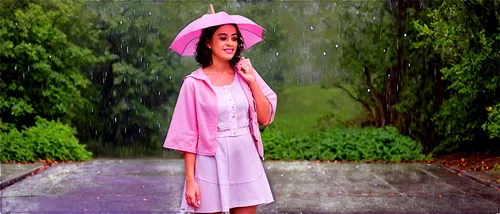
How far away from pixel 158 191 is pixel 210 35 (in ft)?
23.5

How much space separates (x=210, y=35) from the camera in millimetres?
5078

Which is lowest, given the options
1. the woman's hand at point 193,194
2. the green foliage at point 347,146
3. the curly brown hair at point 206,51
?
the green foliage at point 347,146

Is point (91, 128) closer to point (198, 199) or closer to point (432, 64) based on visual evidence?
point (432, 64)

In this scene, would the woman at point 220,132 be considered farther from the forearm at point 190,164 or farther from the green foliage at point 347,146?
the green foliage at point 347,146

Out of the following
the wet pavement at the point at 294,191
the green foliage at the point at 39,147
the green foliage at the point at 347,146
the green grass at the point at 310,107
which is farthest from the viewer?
the green grass at the point at 310,107

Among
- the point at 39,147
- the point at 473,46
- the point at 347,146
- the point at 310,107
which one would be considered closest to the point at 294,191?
the point at 473,46

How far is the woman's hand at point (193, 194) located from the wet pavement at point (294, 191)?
5.06 m

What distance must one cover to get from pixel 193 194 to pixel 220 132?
394 mm

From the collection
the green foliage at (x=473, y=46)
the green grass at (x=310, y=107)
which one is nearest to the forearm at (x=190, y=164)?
the green foliage at (x=473, y=46)

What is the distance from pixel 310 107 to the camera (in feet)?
95.8

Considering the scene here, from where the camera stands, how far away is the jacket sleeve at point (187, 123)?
493cm

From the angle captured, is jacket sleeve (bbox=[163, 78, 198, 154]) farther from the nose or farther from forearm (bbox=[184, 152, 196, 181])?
the nose

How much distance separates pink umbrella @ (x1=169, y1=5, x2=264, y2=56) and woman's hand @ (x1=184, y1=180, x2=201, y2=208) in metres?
0.85

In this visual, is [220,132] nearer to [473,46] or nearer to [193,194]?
[193,194]
